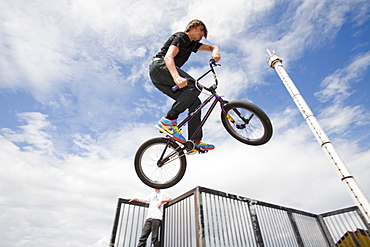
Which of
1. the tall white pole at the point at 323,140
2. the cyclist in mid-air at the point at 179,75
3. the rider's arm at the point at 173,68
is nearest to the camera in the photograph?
the rider's arm at the point at 173,68

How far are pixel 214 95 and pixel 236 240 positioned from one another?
3511 mm

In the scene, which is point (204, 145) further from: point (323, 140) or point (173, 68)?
point (323, 140)

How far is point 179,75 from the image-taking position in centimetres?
300

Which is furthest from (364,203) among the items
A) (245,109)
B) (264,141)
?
(245,109)

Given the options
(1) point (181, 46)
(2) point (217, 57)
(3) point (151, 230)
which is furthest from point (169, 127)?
(3) point (151, 230)

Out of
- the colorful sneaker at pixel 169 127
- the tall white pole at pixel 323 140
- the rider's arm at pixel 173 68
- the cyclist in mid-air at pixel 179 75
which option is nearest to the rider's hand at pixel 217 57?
the cyclist in mid-air at pixel 179 75

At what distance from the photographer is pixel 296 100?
11117mm

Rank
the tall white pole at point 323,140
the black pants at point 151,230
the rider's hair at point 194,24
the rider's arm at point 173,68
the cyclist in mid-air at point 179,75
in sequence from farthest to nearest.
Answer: the tall white pole at point 323,140 < the black pants at point 151,230 < the rider's hair at point 194,24 < the cyclist in mid-air at point 179,75 < the rider's arm at point 173,68

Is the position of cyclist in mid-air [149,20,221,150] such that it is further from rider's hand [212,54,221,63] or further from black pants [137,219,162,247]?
black pants [137,219,162,247]

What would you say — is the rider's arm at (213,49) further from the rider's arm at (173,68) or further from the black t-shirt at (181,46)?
the rider's arm at (173,68)

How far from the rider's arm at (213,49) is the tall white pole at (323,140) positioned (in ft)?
23.8

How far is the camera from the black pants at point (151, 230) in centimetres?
544

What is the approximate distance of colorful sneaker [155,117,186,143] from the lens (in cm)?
316

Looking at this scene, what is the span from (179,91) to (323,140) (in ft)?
29.2
